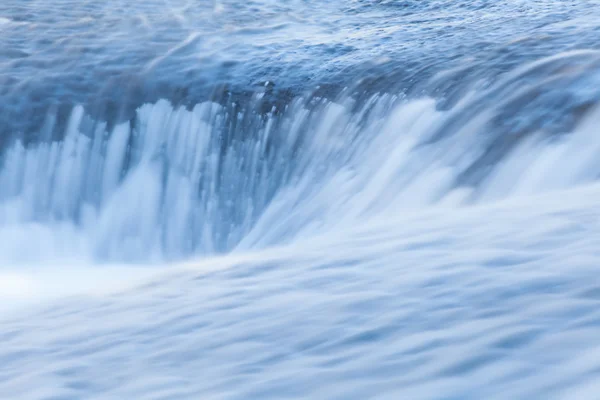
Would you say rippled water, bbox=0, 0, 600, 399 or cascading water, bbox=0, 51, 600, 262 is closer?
rippled water, bbox=0, 0, 600, 399

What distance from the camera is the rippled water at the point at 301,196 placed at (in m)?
2.66

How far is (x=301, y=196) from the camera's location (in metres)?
5.82

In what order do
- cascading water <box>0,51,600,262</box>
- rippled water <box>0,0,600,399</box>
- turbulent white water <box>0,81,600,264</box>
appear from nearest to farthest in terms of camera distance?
rippled water <box>0,0,600,399</box>
cascading water <box>0,51,600,262</box>
turbulent white water <box>0,81,600,264</box>

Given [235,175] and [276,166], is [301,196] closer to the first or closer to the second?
[276,166]

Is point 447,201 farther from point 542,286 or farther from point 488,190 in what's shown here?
point 542,286

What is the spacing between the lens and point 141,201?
21.3ft

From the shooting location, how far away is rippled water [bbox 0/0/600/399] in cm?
266

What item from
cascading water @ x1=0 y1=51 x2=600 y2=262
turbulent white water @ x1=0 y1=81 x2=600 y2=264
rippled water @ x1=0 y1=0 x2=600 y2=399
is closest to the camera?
rippled water @ x1=0 y1=0 x2=600 y2=399

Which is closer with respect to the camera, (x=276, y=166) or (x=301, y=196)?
(x=301, y=196)

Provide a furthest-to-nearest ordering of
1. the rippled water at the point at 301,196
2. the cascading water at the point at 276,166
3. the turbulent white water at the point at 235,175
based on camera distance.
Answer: the turbulent white water at the point at 235,175 < the cascading water at the point at 276,166 < the rippled water at the point at 301,196

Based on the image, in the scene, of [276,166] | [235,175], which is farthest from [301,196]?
[235,175]

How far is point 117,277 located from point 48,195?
1318mm

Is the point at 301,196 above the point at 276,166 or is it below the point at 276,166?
below

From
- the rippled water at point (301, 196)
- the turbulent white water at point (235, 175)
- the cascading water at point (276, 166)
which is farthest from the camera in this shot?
the turbulent white water at point (235, 175)
